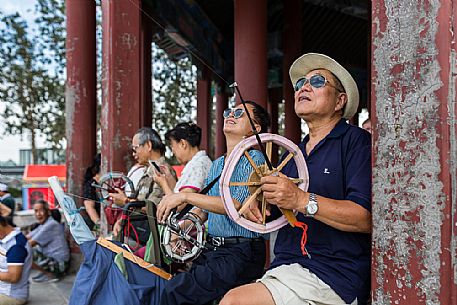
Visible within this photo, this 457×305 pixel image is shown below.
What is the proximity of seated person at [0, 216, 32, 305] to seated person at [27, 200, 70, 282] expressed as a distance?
1.40 metres

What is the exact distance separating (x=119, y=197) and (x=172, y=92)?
15.2m

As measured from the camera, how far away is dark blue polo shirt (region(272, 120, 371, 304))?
1872 millimetres

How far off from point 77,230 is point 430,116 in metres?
1.79

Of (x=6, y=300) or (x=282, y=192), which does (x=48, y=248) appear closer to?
(x=6, y=300)

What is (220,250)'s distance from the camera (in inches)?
101

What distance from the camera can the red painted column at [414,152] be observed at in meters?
1.54

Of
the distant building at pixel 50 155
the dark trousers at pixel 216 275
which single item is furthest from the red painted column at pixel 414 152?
the distant building at pixel 50 155

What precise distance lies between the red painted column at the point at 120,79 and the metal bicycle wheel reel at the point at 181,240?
1.65 meters

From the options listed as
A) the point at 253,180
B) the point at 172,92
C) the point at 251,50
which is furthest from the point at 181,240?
the point at 172,92

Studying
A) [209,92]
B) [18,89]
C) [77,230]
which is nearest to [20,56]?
[18,89]

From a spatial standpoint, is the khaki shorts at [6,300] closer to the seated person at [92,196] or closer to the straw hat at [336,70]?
the seated person at [92,196]

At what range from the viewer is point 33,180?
12750 millimetres

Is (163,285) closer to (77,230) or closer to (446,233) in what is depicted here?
(77,230)

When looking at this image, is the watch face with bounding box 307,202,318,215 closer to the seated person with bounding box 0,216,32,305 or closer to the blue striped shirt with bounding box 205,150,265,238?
the blue striped shirt with bounding box 205,150,265,238
